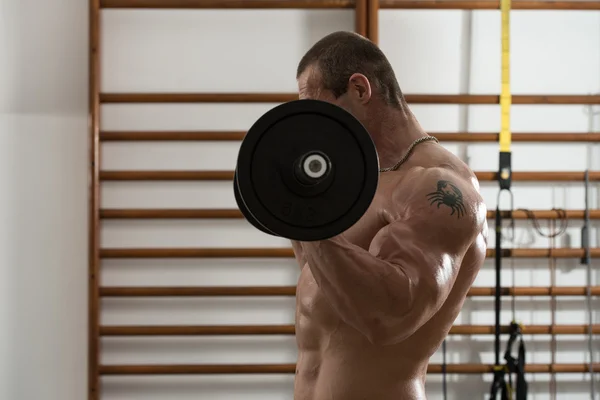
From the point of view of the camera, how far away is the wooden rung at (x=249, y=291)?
10.2 ft

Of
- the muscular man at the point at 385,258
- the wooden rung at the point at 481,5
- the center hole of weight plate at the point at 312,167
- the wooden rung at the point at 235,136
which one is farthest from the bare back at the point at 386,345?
the wooden rung at the point at 481,5

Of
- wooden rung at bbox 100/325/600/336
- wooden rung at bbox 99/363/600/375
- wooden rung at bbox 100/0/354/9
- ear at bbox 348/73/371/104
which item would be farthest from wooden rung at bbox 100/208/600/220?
ear at bbox 348/73/371/104

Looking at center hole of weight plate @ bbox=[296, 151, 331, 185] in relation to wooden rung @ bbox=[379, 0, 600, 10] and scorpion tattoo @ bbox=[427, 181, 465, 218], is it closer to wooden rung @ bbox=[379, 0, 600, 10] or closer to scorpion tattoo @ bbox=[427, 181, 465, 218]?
scorpion tattoo @ bbox=[427, 181, 465, 218]

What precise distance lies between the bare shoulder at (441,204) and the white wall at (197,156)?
194 cm

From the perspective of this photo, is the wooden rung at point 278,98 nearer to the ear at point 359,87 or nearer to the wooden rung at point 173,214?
the wooden rung at point 173,214

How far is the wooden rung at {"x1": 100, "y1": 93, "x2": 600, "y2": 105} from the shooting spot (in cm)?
313

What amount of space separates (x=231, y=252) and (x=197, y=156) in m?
0.42

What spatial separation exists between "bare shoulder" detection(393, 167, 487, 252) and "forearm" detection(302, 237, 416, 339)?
11cm

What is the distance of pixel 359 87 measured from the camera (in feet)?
4.43

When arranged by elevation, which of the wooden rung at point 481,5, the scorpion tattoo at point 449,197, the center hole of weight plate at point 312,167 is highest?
the wooden rung at point 481,5

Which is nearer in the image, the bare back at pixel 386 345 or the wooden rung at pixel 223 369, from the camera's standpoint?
the bare back at pixel 386 345

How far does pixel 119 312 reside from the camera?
124 inches

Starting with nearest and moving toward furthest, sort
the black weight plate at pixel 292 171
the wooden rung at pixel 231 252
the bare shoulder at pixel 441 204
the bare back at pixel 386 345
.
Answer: the black weight plate at pixel 292 171
the bare shoulder at pixel 441 204
the bare back at pixel 386 345
the wooden rung at pixel 231 252

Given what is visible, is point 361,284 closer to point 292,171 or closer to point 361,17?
point 292,171
